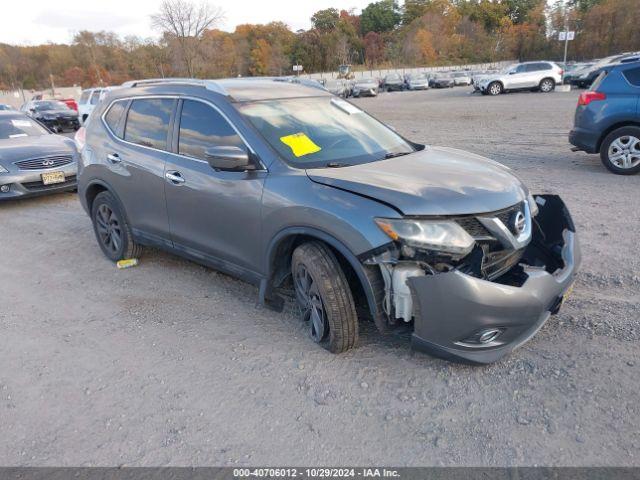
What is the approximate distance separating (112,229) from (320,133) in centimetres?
266

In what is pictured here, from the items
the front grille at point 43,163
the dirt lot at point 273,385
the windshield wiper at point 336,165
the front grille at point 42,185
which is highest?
the windshield wiper at point 336,165

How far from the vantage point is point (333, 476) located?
2.39 m

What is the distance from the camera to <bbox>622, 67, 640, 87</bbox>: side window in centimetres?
770

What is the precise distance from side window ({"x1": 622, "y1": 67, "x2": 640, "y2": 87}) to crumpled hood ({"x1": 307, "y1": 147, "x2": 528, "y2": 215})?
5.72 metres

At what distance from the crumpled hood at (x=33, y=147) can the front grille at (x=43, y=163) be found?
0.09 meters

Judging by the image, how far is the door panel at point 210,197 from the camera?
3555mm

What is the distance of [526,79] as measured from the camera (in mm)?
28766

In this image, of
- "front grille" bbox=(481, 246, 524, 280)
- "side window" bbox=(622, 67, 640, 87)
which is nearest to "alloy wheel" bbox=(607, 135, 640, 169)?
"side window" bbox=(622, 67, 640, 87)

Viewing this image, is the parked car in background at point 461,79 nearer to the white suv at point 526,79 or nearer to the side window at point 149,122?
the white suv at point 526,79

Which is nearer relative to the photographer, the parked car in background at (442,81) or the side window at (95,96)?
the side window at (95,96)

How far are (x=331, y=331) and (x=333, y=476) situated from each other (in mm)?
998

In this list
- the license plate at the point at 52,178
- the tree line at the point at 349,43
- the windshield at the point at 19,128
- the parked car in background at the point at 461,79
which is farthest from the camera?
the tree line at the point at 349,43

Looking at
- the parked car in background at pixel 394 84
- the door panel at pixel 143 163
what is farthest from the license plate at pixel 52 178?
the parked car in background at pixel 394 84

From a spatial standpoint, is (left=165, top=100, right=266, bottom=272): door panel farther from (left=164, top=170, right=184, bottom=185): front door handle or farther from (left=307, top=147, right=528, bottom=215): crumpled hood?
(left=307, top=147, right=528, bottom=215): crumpled hood
